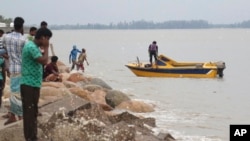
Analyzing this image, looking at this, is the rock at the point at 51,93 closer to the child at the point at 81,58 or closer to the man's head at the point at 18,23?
the man's head at the point at 18,23

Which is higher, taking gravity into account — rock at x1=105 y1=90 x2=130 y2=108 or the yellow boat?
rock at x1=105 y1=90 x2=130 y2=108

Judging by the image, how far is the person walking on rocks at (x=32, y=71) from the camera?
655cm

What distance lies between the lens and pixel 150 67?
27.2 meters

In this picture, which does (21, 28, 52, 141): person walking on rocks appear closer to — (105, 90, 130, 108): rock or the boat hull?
(105, 90, 130, 108): rock

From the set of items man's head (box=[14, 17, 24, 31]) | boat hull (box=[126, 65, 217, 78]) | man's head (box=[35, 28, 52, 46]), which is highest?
Result: man's head (box=[14, 17, 24, 31])

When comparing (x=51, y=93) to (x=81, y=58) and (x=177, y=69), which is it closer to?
(x=81, y=58)

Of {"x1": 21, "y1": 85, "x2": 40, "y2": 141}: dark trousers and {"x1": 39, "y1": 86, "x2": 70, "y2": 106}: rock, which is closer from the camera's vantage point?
{"x1": 21, "y1": 85, "x2": 40, "y2": 141}: dark trousers

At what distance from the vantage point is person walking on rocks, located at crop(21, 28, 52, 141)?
6547 mm

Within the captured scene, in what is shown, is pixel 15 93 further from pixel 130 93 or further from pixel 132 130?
pixel 130 93

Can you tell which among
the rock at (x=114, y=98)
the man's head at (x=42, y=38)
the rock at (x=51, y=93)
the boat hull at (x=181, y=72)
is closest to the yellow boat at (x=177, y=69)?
the boat hull at (x=181, y=72)

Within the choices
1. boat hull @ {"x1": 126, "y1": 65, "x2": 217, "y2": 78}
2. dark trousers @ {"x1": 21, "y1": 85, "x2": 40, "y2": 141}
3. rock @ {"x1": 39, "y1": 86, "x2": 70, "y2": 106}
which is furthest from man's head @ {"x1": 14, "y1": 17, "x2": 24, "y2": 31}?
boat hull @ {"x1": 126, "y1": 65, "x2": 217, "y2": 78}

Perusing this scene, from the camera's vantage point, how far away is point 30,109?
6754 millimetres

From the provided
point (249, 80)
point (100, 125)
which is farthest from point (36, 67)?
point (249, 80)

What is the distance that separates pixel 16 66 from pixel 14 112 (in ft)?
2.46
